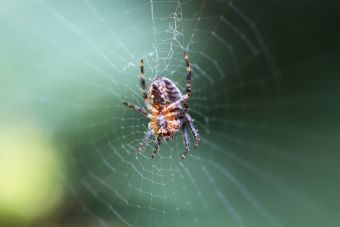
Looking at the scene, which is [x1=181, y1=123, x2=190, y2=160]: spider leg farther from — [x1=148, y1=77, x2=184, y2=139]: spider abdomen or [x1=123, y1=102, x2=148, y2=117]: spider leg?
[x1=123, y1=102, x2=148, y2=117]: spider leg

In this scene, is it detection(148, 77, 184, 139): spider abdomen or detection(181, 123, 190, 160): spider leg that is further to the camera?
detection(181, 123, 190, 160): spider leg

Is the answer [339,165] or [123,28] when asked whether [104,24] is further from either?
[339,165]

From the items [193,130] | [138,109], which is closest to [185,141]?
[193,130]

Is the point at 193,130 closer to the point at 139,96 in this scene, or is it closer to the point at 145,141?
the point at 145,141

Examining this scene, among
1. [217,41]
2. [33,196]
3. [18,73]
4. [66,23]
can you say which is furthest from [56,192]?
[217,41]

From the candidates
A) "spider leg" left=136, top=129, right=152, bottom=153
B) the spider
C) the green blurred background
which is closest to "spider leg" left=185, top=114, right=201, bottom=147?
the spider

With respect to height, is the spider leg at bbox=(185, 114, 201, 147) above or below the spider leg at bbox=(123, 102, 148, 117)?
below
